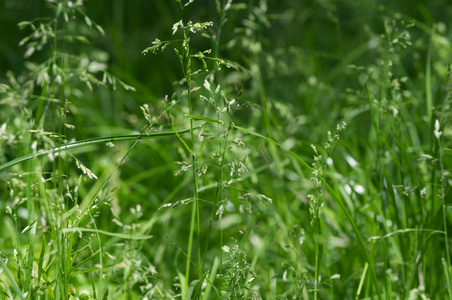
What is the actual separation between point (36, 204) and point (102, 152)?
751 millimetres

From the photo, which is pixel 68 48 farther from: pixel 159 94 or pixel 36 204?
pixel 36 204

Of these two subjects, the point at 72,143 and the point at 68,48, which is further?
the point at 68,48

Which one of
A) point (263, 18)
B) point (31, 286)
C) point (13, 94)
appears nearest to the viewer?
point (31, 286)

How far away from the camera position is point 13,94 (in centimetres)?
109

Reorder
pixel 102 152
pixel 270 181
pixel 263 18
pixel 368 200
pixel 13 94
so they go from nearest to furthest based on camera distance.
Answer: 1. pixel 13 94
2. pixel 368 200
3. pixel 263 18
4. pixel 270 181
5. pixel 102 152

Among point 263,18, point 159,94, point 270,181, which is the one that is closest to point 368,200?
point 270,181

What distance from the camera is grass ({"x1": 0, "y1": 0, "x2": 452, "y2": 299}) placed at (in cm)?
99

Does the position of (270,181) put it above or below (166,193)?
above

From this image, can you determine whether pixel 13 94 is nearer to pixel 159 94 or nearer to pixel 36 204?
pixel 36 204

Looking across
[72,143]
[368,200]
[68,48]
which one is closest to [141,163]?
[68,48]

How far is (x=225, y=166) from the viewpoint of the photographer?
3.78 ft

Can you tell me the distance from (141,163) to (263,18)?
2.82 ft

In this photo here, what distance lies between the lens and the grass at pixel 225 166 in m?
0.99

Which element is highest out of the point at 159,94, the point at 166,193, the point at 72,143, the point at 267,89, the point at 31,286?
the point at 267,89
